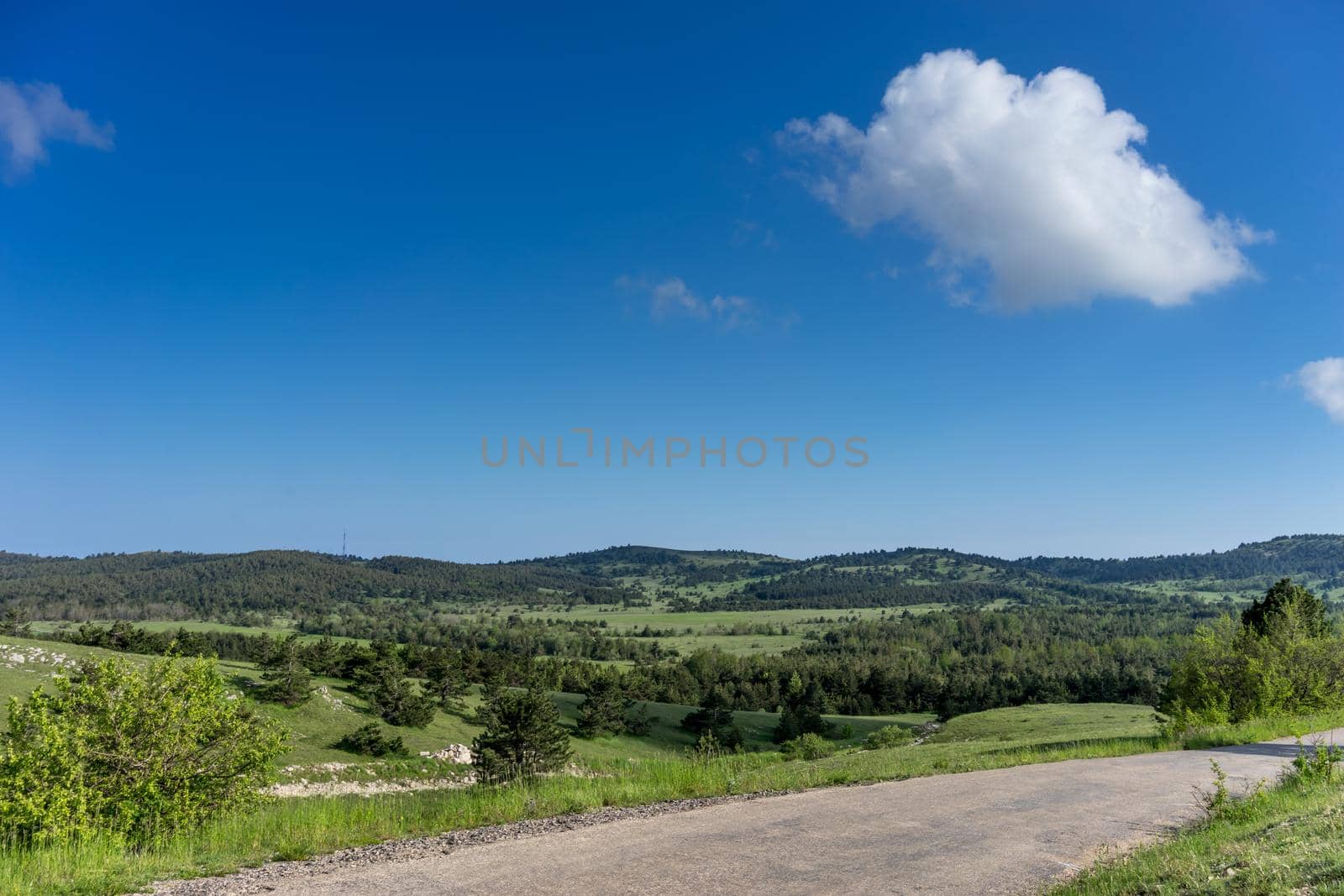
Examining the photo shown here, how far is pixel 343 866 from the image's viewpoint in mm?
9914

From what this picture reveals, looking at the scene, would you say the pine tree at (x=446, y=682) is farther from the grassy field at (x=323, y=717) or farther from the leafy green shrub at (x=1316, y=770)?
the leafy green shrub at (x=1316, y=770)

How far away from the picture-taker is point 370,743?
45875 mm

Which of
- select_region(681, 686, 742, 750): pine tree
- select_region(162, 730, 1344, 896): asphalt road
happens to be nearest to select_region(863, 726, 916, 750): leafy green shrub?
select_region(681, 686, 742, 750): pine tree

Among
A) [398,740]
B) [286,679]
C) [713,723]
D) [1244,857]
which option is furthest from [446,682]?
[1244,857]

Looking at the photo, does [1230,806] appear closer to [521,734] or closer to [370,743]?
[521,734]

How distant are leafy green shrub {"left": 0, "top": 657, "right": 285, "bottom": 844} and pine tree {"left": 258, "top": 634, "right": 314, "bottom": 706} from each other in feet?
119

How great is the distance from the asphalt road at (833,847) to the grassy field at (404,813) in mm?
1691

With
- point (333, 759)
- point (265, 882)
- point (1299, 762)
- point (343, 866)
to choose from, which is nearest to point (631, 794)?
point (343, 866)

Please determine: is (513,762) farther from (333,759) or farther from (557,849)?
(557,849)

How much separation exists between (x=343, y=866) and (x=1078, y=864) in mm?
9782

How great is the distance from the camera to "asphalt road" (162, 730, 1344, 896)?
8.93m

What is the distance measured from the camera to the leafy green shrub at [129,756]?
1170cm

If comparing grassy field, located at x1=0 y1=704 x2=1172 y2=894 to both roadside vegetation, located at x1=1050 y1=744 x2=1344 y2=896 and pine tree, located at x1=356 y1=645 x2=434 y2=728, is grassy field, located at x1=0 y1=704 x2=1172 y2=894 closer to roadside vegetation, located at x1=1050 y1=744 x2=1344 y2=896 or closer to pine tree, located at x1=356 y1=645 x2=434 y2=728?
roadside vegetation, located at x1=1050 y1=744 x2=1344 y2=896

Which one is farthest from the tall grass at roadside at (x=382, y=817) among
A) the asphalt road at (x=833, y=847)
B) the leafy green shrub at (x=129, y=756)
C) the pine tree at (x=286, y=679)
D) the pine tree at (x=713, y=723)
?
the pine tree at (x=713, y=723)
